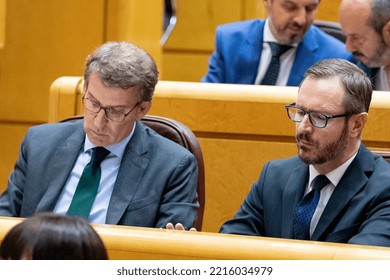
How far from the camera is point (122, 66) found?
300cm

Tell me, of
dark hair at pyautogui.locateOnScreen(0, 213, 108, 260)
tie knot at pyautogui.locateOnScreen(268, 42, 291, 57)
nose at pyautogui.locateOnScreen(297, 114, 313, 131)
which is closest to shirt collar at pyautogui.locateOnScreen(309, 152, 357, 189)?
nose at pyautogui.locateOnScreen(297, 114, 313, 131)

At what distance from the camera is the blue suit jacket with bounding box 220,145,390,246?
8.91ft

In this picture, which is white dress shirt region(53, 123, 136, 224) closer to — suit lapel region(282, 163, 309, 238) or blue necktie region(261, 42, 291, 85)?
suit lapel region(282, 163, 309, 238)

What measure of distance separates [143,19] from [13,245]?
11.7ft

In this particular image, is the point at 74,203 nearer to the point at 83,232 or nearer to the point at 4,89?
the point at 83,232

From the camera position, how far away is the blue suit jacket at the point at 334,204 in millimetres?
2717

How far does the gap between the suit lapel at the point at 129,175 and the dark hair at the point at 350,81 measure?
55 cm

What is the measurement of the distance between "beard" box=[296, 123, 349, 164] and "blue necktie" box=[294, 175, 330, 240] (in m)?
0.06

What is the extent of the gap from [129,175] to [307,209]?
561 millimetres

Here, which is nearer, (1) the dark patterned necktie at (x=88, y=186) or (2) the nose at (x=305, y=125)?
(2) the nose at (x=305, y=125)

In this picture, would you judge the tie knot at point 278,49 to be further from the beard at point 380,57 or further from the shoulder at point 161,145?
the shoulder at point 161,145

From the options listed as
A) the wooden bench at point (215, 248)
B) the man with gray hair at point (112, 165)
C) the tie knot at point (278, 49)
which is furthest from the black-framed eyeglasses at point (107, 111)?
the tie knot at point (278, 49)

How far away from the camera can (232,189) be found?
143 inches

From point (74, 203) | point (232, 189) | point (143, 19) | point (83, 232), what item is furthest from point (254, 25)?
point (83, 232)
